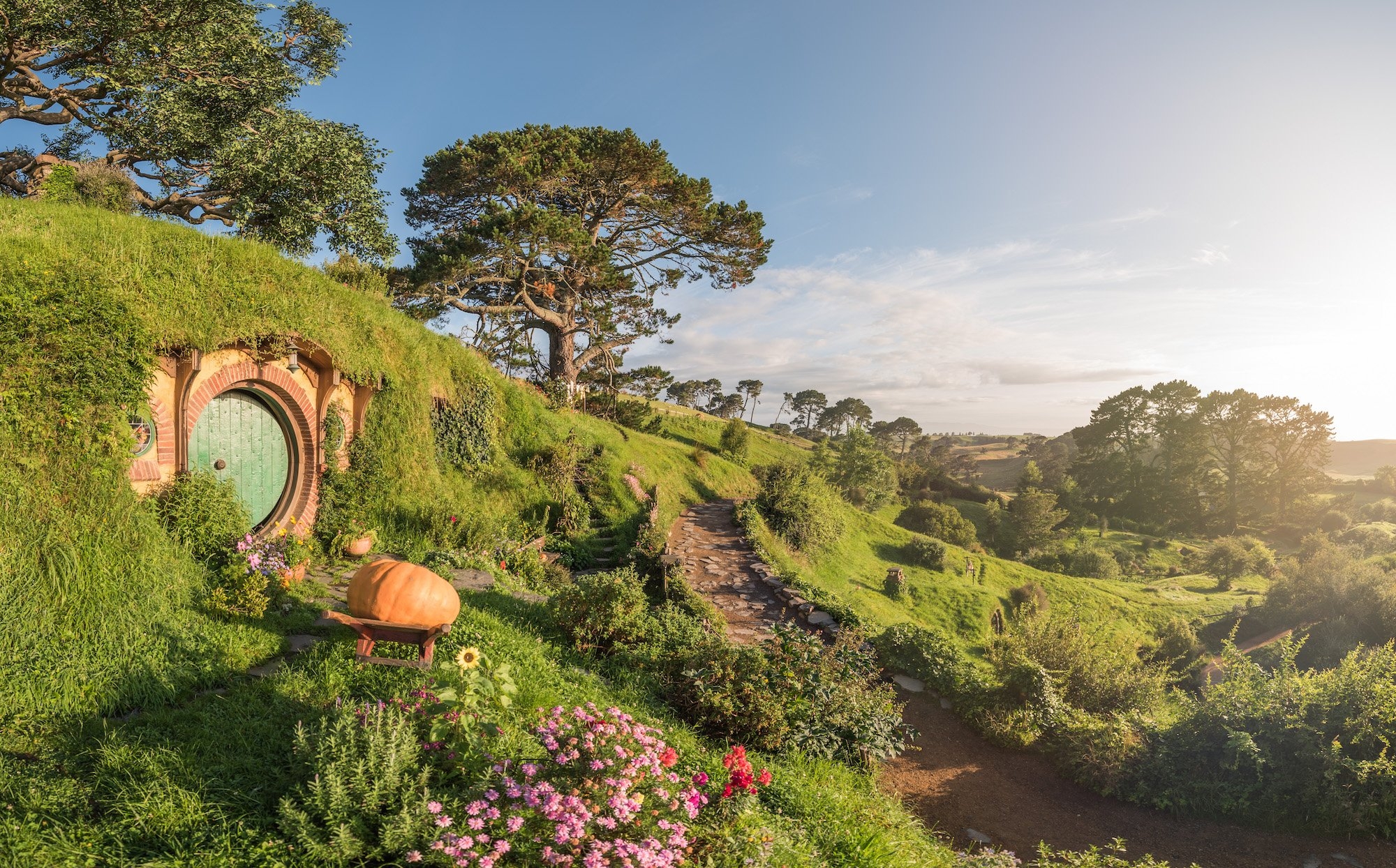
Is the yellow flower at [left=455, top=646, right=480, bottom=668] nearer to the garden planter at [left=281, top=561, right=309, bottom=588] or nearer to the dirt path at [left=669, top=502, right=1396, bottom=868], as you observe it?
the garden planter at [left=281, top=561, right=309, bottom=588]

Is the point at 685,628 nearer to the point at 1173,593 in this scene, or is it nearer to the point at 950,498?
the point at 1173,593

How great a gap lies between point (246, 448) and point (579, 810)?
9092 mm

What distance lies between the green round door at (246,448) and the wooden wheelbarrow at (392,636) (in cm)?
489

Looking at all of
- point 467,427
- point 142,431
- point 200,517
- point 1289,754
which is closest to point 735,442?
point 467,427

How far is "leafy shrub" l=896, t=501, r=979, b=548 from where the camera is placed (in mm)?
30375

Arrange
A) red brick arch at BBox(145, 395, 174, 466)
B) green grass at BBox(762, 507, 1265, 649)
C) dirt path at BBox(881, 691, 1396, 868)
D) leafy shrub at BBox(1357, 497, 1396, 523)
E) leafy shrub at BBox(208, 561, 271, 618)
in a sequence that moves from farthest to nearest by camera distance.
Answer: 1. leafy shrub at BBox(1357, 497, 1396, 523)
2. green grass at BBox(762, 507, 1265, 649)
3. red brick arch at BBox(145, 395, 174, 466)
4. leafy shrub at BBox(208, 561, 271, 618)
5. dirt path at BBox(881, 691, 1396, 868)

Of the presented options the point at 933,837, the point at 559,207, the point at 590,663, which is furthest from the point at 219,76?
the point at 933,837

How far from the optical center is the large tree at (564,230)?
1956cm

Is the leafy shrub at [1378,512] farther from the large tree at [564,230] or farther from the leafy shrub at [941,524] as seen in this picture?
the large tree at [564,230]

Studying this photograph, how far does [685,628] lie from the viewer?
8727 millimetres

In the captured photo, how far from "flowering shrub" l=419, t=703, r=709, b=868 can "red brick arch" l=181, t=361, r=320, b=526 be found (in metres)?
8.16

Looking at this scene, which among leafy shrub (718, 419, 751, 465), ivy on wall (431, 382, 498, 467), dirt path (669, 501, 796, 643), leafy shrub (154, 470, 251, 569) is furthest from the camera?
leafy shrub (718, 419, 751, 465)

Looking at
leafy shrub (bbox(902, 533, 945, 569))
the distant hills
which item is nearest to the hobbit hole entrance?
leafy shrub (bbox(902, 533, 945, 569))

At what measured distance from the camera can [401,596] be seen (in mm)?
5703
